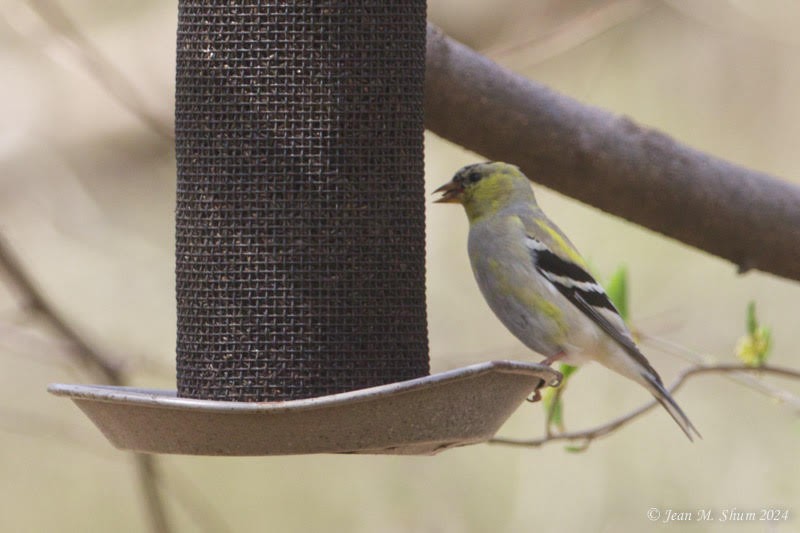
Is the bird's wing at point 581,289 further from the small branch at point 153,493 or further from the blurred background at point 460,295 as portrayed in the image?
the blurred background at point 460,295

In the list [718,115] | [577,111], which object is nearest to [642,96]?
[718,115]

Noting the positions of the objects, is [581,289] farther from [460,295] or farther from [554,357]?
[460,295]

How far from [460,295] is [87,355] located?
15.3ft

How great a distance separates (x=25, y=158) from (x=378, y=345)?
4.65m

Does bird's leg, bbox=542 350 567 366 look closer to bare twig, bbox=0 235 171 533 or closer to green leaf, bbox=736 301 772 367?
green leaf, bbox=736 301 772 367

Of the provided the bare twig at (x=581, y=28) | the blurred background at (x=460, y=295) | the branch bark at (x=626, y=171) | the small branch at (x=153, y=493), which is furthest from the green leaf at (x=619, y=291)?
the blurred background at (x=460, y=295)

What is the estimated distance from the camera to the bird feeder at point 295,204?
3342 millimetres

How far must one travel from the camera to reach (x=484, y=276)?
422cm

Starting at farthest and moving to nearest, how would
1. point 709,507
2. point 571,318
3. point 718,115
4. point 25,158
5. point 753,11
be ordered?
1. point 718,115
2. point 753,11
3. point 709,507
4. point 25,158
5. point 571,318

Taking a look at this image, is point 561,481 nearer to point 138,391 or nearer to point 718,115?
point 718,115

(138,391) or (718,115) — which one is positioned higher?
(718,115)

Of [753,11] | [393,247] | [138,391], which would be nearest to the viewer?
[138,391]

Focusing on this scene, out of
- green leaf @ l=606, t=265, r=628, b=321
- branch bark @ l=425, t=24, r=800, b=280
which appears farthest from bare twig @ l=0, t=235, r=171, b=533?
green leaf @ l=606, t=265, r=628, b=321

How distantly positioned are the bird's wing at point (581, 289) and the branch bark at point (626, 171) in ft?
0.79
